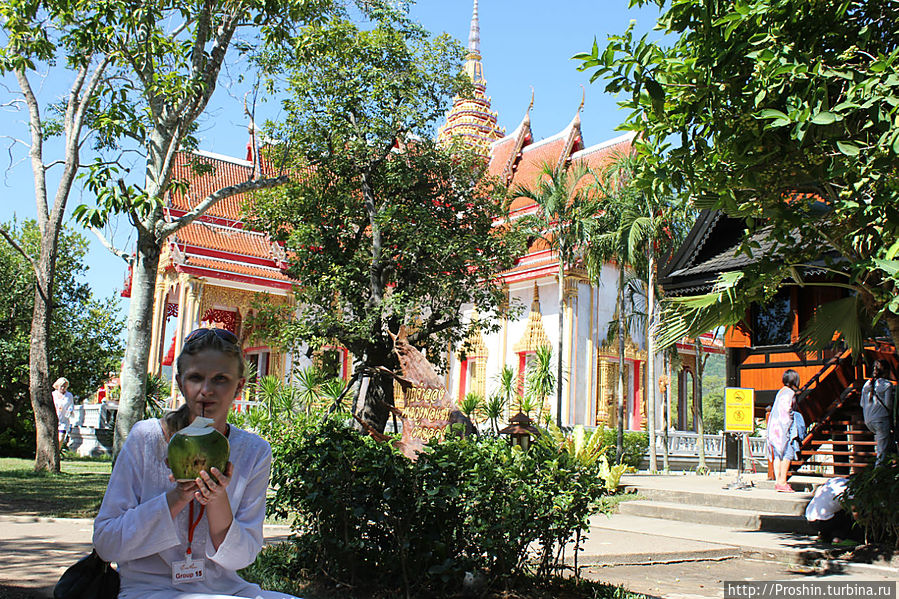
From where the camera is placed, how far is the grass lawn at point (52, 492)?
7.39m

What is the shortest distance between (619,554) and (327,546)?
3.07 meters

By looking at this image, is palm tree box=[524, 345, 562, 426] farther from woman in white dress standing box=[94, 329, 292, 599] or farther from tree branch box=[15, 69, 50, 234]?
woman in white dress standing box=[94, 329, 292, 599]

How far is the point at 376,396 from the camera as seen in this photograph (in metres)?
13.4

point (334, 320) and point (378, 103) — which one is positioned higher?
point (378, 103)

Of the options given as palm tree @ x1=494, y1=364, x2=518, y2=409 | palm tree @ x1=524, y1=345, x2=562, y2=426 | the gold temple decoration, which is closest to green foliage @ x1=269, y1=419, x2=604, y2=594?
palm tree @ x1=524, y1=345, x2=562, y2=426

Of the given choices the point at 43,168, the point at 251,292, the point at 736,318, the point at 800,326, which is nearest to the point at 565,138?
the point at 251,292

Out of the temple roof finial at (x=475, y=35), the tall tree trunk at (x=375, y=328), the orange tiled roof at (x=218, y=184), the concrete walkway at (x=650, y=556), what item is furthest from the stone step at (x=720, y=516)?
the temple roof finial at (x=475, y=35)

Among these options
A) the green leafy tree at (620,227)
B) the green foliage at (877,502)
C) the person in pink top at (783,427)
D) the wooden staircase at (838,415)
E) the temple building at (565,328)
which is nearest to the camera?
the green foliage at (877,502)

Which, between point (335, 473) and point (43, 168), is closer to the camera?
point (335, 473)

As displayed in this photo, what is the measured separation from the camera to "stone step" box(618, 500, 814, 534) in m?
8.52

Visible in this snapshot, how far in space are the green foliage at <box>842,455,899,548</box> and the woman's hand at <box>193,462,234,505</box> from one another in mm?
6432

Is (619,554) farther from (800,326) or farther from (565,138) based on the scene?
(565,138)

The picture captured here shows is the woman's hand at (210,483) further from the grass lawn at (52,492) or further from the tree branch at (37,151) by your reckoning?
the tree branch at (37,151)

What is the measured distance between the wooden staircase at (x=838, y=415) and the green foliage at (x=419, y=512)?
8361 millimetres
